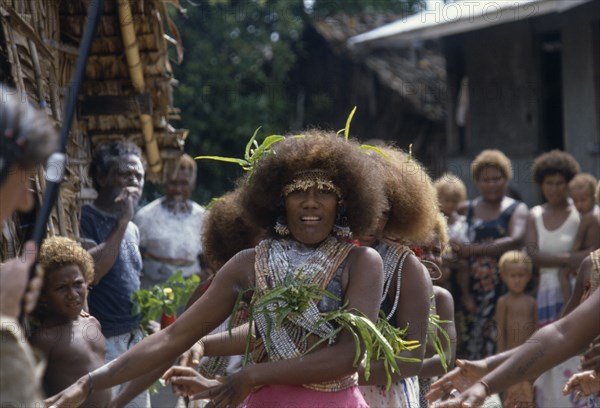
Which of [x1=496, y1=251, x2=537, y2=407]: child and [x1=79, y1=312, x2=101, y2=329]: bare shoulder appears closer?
[x1=79, y1=312, x2=101, y2=329]: bare shoulder

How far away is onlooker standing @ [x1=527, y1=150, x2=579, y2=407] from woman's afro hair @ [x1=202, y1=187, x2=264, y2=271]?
364cm

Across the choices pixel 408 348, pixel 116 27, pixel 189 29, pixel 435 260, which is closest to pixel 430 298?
pixel 408 348

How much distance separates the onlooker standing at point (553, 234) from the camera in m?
10.0

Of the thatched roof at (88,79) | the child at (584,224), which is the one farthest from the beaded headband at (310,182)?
the child at (584,224)

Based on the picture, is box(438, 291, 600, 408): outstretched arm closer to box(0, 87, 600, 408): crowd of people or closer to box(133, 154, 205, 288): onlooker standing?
box(0, 87, 600, 408): crowd of people

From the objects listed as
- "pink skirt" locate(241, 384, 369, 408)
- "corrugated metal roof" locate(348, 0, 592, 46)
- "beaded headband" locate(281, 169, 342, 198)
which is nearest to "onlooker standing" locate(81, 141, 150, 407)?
"beaded headband" locate(281, 169, 342, 198)

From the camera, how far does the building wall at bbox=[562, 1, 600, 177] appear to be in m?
13.9

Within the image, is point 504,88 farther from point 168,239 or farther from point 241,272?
point 241,272

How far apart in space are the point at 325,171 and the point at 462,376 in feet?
4.11

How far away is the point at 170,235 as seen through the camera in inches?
384

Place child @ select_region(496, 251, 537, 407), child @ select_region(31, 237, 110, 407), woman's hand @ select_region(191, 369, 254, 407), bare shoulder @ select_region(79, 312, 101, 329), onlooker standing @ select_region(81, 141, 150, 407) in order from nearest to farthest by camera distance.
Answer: woman's hand @ select_region(191, 369, 254, 407), child @ select_region(31, 237, 110, 407), bare shoulder @ select_region(79, 312, 101, 329), onlooker standing @ select_region(81, 141, 150, 407), child @ select_region(496, 251, 537, 407)

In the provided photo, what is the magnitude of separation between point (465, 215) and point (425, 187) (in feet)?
16.2

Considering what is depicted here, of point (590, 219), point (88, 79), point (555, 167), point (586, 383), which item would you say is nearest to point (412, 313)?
point (586, 383)

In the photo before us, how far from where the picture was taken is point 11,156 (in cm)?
347
